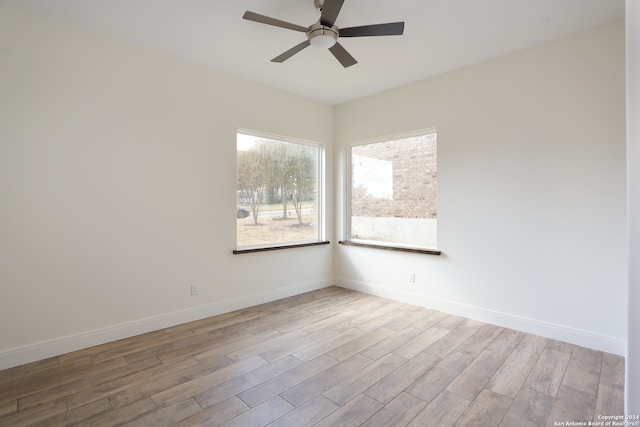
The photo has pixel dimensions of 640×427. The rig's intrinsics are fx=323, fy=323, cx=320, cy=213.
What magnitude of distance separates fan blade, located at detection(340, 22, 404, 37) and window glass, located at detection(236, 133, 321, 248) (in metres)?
1.98

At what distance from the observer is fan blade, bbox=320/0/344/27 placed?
2.04m

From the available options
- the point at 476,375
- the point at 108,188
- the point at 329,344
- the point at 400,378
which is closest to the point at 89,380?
the point at 108,188

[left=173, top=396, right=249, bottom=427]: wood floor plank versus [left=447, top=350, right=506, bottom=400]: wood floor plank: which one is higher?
[left=173, top=396, right=249, bottom=427]: wood floor plank

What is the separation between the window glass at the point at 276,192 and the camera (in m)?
3.96

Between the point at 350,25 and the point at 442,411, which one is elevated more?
the point at 350,25

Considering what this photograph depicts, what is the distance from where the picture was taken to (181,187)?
3377 millimetres

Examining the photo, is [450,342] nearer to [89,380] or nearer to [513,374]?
[513,374]

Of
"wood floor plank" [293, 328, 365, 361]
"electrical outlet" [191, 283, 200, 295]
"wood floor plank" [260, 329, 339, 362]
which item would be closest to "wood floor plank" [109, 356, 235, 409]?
"wood floor plank" [260, 329, 339, 362]

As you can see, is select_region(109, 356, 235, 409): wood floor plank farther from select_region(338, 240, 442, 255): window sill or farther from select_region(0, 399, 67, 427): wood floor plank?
select_region(338, 240, 442, 255): window sill

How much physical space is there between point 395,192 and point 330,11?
259 centimetres

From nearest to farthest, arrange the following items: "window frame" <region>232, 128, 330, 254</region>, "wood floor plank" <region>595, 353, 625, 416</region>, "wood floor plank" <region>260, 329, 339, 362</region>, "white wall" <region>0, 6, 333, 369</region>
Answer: "wood floor plank" <region>595, 353, 625, 416</region>
"white wall" <region>0, 6, 333, 369</region>
"wood floor plank" <region>260, 329, 339, 362</region>
"window frame" <region>232, 128, 330, 254</region>

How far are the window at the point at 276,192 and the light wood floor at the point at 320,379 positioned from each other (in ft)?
4.10

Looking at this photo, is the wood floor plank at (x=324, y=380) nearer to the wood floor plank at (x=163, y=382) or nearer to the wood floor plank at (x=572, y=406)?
the wood floor plank at (x=163, y=382)

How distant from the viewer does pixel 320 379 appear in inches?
91.6
